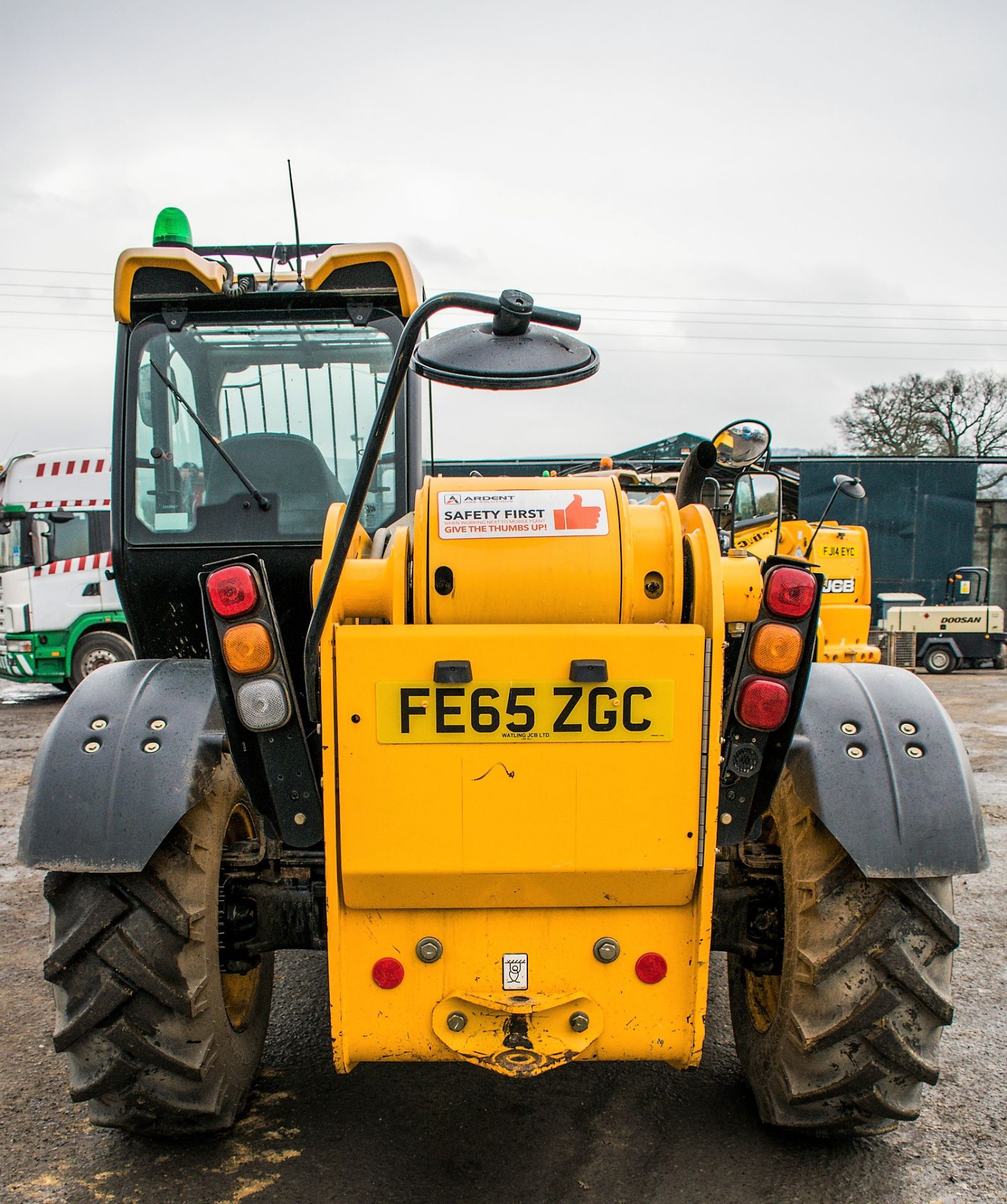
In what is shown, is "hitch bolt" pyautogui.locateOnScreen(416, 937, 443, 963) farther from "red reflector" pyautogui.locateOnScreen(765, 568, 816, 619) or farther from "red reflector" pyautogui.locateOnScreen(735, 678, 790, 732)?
"red reflector" pyautogui.locateOnScreen(765, 568, 816, 619)

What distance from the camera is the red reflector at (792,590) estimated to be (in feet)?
7.18

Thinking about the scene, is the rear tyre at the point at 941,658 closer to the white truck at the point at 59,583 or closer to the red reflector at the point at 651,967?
the white truck at the point at 59,583

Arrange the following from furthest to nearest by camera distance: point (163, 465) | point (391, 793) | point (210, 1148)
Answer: point (163, 465), point (210, 1148), point (391, 793)

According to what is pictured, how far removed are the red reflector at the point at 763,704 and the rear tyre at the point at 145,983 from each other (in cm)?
139

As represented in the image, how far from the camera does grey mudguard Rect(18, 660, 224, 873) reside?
7.71 ft

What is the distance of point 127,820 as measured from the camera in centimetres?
237

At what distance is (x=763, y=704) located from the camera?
2234 mm

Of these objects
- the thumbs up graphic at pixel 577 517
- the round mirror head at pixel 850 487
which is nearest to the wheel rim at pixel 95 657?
the round mirror head at pixel 850 487

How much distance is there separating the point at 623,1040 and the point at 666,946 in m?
0.24

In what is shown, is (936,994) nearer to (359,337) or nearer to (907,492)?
(359,337)

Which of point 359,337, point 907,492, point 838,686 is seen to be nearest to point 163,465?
point 359,337

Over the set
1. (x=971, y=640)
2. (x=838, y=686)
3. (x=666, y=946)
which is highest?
(x=838, y=686)

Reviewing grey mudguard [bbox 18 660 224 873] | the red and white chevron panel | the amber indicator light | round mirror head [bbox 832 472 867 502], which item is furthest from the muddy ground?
the red and white chevron panel

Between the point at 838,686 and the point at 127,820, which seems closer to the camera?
the point at 127,820
